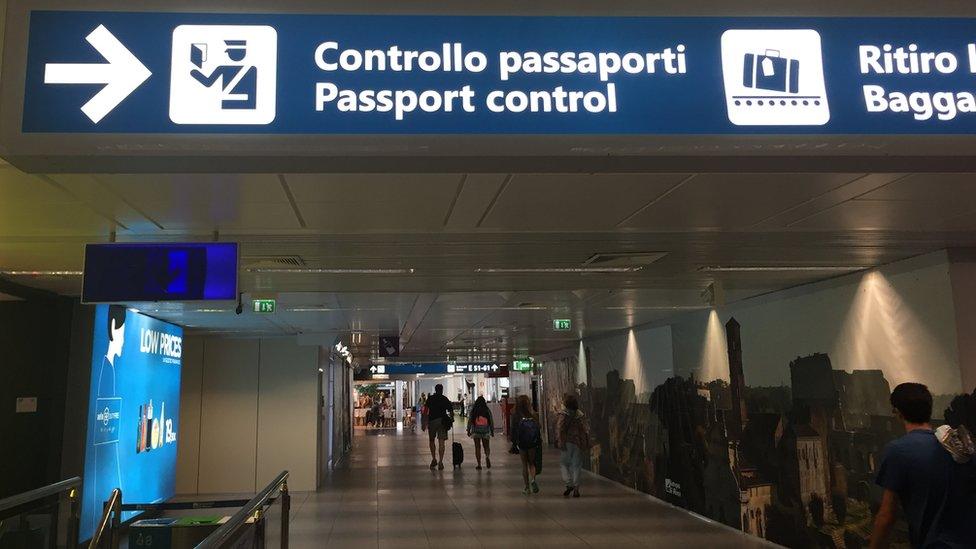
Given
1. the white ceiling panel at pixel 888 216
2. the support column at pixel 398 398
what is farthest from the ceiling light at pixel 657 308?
the support column at pixel 398 398

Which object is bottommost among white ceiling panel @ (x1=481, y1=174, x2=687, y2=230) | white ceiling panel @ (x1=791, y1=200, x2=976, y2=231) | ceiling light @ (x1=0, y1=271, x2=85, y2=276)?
white ceiling panel @ (x1=791, y1=200, x2=976, y2=231)

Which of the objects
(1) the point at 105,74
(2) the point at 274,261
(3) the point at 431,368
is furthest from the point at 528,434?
(3) the point at 431,368

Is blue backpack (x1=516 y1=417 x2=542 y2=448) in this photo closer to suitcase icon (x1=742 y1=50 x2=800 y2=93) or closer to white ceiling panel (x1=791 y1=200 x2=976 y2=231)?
white ceiling panel (x1=791 y1=200 x2=976 y2=231)

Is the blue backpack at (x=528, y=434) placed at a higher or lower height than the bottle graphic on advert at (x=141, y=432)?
lower

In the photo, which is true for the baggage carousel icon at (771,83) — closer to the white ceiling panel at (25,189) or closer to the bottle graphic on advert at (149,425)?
the white ceiling panel at (25,189)

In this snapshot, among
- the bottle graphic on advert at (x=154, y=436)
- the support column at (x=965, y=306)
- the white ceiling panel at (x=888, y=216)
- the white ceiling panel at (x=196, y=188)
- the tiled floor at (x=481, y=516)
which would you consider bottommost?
the tiled floor at (x=481, y=516)

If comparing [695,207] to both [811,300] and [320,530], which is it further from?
[320,530]

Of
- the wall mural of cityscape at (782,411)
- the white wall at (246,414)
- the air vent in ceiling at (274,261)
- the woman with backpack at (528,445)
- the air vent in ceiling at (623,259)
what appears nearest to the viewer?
the air vent in ceiling at (274,261)

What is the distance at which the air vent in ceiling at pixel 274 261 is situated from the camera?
4742mm

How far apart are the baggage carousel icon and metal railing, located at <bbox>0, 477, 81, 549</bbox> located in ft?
14.7

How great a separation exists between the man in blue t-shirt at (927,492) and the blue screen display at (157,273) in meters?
2.78

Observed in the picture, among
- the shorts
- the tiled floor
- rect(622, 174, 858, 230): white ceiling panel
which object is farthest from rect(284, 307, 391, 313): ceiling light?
the shorts

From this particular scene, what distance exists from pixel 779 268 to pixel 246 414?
911 cm

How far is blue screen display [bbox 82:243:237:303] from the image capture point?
3.10 m
